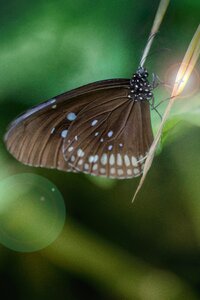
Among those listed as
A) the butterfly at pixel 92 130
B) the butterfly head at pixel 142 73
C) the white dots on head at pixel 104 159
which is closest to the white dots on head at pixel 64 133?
the butterfly at pixel 92 130

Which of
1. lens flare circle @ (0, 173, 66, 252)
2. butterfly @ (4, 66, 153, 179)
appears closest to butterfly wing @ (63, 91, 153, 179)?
butterfly @ (4, 66, 153, 179)

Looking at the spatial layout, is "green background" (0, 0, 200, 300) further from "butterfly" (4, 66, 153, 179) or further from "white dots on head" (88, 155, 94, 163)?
"white dots on head" (88, 155, 94, 163)

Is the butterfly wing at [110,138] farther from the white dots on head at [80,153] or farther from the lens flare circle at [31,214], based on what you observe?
the lens flare circle at [31,214]

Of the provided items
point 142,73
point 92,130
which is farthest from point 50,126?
point 142,73

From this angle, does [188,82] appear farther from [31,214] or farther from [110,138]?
[31,214]

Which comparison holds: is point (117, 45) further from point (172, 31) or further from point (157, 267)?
point (157, 267)

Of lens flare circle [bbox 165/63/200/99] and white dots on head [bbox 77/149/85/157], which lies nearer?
lens flare circle [bbox 165/63/200/99]

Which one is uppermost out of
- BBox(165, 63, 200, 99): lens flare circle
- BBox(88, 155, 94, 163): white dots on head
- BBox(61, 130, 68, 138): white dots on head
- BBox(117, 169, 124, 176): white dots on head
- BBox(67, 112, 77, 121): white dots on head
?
BBox(165, 63, 200, 99): lens flare circle
